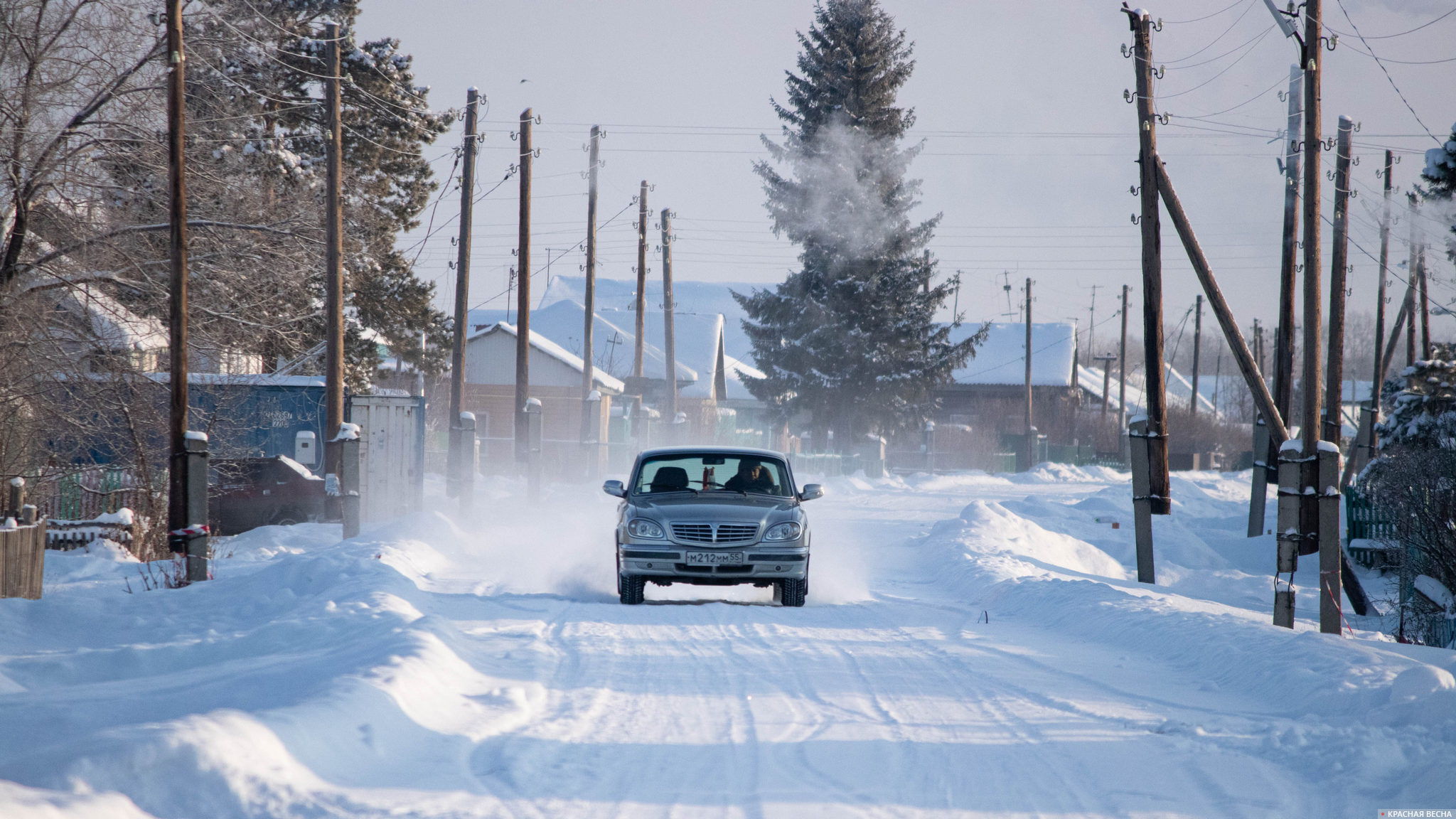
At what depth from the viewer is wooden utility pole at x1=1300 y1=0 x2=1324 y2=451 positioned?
1396 cm

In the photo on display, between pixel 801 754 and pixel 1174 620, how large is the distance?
19.6 feet

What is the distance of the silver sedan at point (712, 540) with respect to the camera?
461 inches

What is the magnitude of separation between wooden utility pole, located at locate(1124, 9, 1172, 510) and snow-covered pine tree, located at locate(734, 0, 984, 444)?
31711 millimetres

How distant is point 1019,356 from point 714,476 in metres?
68.9

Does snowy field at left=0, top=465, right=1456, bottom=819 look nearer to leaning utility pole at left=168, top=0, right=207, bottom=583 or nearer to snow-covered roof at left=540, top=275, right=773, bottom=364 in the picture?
leaning utility pole at left=168, top=0, right=207, bottom=583

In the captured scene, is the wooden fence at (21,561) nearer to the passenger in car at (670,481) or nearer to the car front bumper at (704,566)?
the car front bumper at (704,566)

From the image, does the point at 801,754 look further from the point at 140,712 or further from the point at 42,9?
the point at 42,9

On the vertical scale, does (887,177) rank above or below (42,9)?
above

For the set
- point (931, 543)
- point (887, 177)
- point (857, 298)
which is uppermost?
point (887, 177)

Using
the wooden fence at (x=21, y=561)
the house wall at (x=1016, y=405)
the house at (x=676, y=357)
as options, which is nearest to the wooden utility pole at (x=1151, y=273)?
the wooden fence at (x=21, y=561)

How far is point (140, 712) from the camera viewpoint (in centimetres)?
659

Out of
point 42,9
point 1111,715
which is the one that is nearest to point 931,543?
point 1111,715

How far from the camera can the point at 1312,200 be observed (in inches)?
551

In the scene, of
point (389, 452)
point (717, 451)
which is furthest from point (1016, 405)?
point (717, 451)
